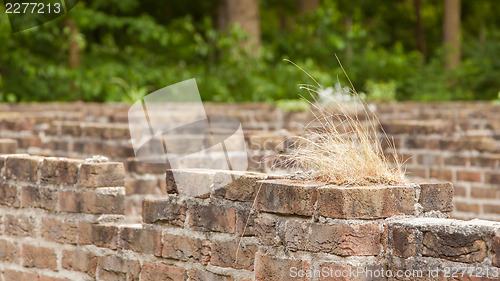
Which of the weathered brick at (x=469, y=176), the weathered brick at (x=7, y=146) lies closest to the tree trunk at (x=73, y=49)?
the weathered brick at (x=469, y=176)

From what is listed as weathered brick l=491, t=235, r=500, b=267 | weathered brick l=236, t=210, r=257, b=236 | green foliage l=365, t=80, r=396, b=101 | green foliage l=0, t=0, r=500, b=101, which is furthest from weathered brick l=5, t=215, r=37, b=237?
green foliage l=365, t=80, r=396, b=101

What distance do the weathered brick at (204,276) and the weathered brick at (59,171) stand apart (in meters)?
0.85

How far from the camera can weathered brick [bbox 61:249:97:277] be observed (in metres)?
3.54

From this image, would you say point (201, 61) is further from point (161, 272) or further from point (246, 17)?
point (161, 272)

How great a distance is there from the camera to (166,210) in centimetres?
319

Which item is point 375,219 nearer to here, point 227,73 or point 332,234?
point 332,234

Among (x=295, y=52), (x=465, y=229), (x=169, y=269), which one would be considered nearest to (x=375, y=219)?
(x=465, y=229)

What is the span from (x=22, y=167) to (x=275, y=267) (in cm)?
182

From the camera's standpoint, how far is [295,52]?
19.8 metres

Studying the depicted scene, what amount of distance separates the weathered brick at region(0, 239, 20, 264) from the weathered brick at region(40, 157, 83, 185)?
455 millimetres

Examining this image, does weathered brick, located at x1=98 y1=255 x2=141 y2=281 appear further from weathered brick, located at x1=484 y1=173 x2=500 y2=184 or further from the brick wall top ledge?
weathered brick, located at x1=484 y1=173 x2=500 y2=184

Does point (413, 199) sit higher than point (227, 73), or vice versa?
point (227, 73)

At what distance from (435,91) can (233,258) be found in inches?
826

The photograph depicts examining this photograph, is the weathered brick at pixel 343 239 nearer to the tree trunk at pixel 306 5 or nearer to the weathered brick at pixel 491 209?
the weathered brick at pixel 491 209
